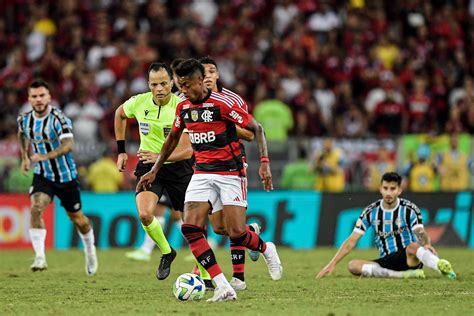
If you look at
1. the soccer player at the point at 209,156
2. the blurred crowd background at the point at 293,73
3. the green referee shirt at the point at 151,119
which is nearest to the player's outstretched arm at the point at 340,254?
the soccer player at the point at 209,156

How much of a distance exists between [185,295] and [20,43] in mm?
15740

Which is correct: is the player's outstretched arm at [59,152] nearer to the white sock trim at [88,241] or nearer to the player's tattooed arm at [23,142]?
the player's tattooed arm at [23,142]

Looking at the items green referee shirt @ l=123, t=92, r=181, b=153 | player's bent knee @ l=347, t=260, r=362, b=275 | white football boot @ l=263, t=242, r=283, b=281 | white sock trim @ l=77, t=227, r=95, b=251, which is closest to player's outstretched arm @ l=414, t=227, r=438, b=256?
player's bent knee @ l=347, t=260, r=362, b=275

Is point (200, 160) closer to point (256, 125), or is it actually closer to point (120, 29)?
point (256, 125)

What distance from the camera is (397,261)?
40.2 ft

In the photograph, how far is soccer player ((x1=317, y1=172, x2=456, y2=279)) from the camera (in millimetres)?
12078

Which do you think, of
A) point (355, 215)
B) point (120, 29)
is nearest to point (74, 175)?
point (355, 215)

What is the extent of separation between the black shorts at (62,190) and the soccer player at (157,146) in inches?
76.5

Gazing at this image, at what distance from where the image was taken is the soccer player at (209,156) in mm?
9383

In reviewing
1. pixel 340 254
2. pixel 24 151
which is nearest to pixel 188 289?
pixel 340 254

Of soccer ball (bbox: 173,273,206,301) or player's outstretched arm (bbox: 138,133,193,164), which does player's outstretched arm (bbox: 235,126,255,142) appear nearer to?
player's outstretched arm (bbox: 138,133,193,164)

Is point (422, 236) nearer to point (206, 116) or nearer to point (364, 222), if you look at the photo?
point (364, 222)

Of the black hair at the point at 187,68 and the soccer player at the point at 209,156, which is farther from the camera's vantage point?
the soccer player at the point at 209,156

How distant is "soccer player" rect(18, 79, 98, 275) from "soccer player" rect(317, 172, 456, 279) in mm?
3510
